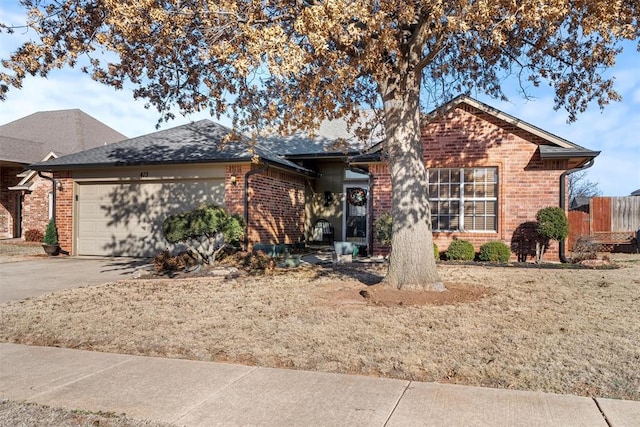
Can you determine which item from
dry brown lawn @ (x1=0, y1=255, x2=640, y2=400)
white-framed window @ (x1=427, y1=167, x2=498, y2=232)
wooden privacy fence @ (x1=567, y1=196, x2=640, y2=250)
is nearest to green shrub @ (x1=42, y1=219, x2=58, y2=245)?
dry brown lawn @ (x1=0, y1=255, x2=640, y2=400)

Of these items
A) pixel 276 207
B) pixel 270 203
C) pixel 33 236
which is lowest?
pixel 33 236

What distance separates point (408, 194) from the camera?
8141mm

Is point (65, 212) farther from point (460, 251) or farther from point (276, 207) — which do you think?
point (460, 251)

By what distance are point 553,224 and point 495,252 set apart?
5.02 ft

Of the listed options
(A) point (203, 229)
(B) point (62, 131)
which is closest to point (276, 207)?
(A) point (203, 229)

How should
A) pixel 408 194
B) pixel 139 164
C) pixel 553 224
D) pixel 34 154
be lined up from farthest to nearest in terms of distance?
pixel 34 154, pixel 139 164, pixel 553 224, pixel 408 194

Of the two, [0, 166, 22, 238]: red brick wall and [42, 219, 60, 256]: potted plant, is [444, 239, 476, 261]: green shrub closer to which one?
[42, 219, 60, 256]: potted plant

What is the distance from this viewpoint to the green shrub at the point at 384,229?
42.1 feet

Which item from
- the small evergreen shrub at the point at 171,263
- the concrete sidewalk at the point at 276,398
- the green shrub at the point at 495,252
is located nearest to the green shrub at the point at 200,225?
the small evergreen shrub at the point at 171,263

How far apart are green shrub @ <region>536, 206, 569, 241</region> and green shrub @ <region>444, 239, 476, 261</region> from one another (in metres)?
1.74

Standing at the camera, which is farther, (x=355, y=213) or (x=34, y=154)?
(x=34, y=154)

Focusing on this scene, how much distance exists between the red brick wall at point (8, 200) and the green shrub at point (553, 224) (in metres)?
22.1

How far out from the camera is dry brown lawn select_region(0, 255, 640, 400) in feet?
15.0

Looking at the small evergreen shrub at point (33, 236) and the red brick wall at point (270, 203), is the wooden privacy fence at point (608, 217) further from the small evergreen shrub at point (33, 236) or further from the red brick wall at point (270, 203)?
the small evergreen shrub at point (33, 236)
